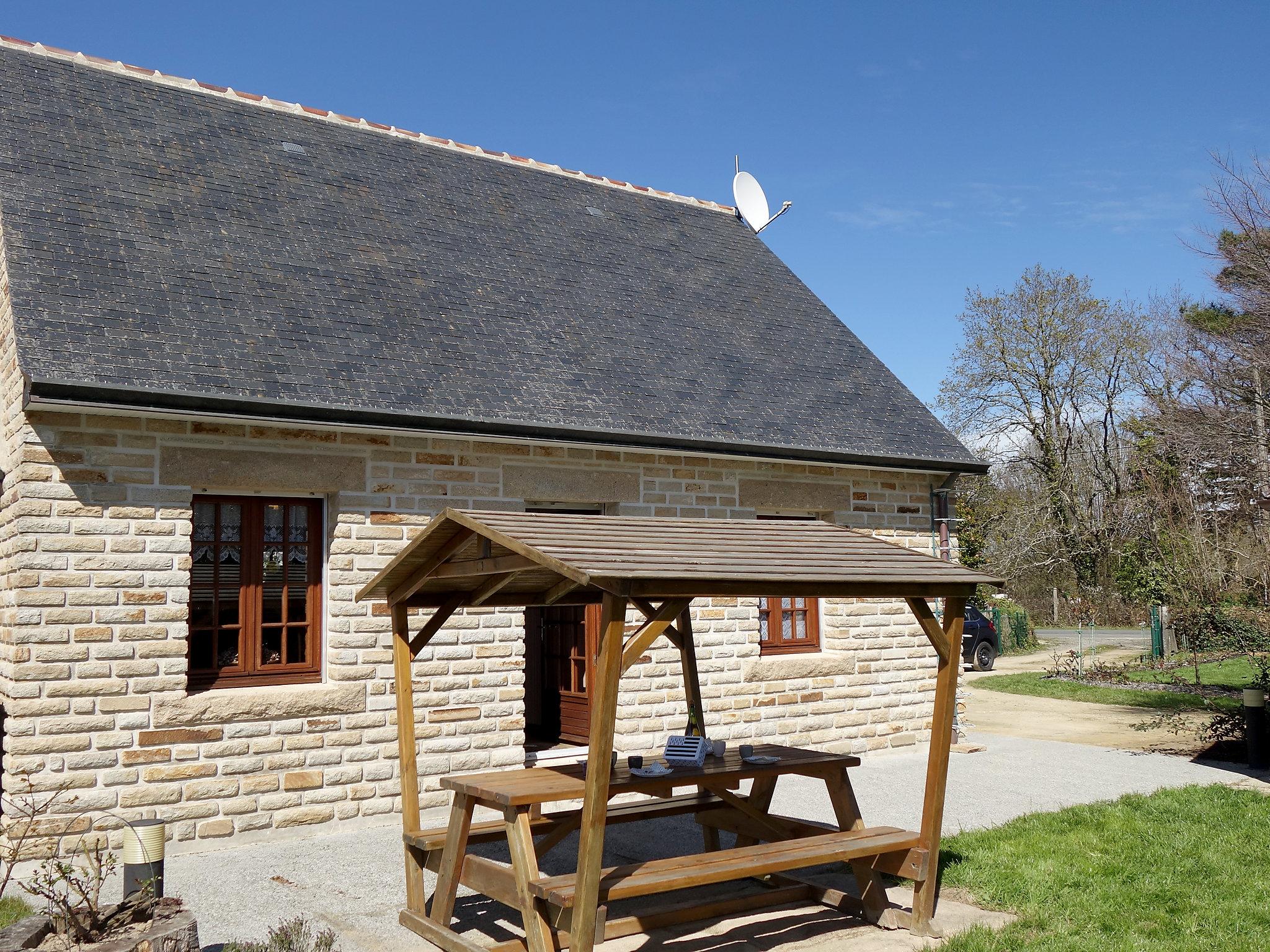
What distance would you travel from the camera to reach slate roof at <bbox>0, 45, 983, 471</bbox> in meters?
7.67

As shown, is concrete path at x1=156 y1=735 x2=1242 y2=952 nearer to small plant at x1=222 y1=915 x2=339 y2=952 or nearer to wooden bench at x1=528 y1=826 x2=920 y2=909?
small plant at x1=222 y1=915 x2=339 y2=952

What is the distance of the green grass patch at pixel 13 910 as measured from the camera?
5461mm

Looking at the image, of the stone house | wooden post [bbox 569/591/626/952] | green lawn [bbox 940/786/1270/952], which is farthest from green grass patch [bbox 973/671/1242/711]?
→ wooden post [bbox 569/591/626/952]

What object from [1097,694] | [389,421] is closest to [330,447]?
[389,421]

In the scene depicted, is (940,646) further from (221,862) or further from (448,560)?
(221,862)

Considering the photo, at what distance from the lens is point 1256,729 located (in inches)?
388

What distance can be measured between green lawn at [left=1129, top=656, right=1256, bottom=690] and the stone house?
28.0 ft

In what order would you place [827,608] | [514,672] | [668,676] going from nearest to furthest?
[514,672] < [668,676] < [827,608]

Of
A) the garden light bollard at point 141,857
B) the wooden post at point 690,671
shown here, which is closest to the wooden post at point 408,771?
the garden light bollard at point 141,857

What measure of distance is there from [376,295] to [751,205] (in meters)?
7.20

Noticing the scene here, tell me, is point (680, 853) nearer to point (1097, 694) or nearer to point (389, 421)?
point (389, 421)

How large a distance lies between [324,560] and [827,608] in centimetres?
523

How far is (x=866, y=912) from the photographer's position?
5.65 m

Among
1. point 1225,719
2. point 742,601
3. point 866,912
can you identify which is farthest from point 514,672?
point 1225,719
